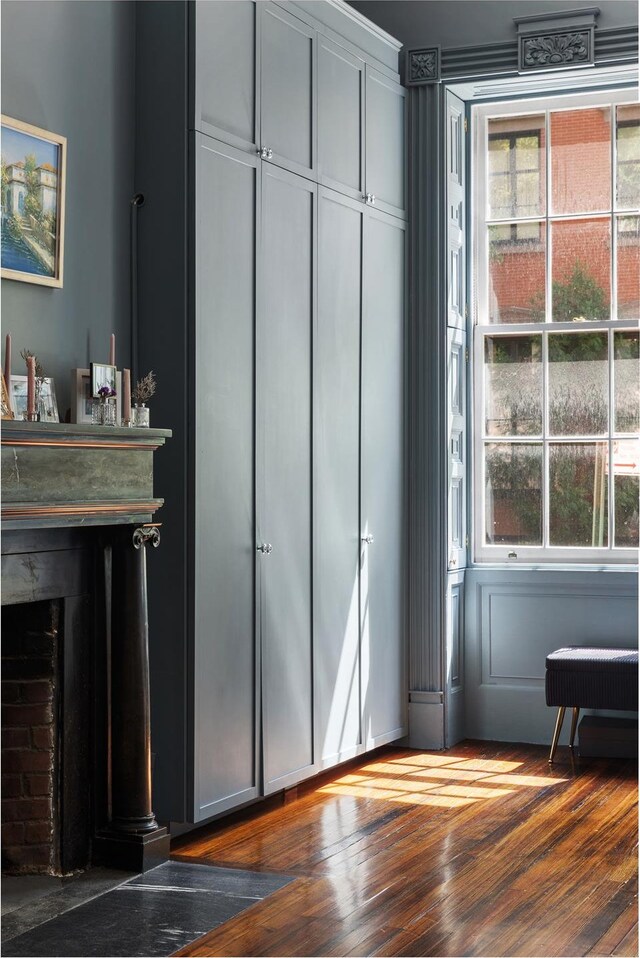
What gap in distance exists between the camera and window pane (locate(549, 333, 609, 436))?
5879 millimetres

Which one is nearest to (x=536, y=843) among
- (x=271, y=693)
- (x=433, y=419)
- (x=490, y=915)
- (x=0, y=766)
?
(x=490, y=915)

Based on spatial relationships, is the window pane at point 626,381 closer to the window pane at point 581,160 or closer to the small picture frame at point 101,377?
the window pane at point 581,160

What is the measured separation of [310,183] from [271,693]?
2072 millimetres

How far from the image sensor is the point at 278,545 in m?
4.59

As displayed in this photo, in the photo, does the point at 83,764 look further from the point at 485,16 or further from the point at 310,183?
the point at 485,16

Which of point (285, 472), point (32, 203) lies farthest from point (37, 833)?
point (32, 203)

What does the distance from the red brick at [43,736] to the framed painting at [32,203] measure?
4.60 ft

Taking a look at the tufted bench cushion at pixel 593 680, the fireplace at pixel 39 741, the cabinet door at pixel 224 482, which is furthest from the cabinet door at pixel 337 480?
the fireplace at pixel 39 741

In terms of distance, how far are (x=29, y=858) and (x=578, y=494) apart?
331 cm

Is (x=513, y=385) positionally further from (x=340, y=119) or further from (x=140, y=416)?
(x=140, y=416)

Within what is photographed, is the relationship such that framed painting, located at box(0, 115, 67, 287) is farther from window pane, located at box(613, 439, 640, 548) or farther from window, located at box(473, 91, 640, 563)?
window pane, located at box(613, 439, 640, 548)

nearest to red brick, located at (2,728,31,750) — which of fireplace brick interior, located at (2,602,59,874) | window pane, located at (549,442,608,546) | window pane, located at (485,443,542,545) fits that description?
fireplace brick interior, located at (2,602,59,874)

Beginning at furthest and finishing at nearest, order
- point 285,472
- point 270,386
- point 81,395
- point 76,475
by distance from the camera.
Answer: point 285,472 < point 270,386 < point 81,395 < point 76,475

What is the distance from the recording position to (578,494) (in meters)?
5.90
